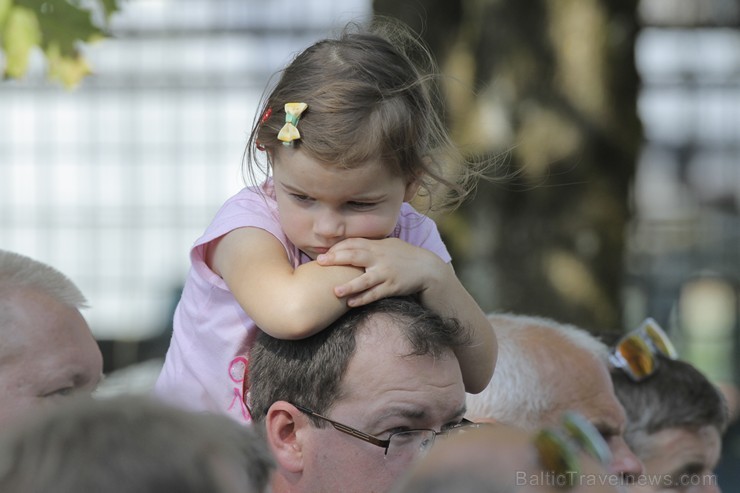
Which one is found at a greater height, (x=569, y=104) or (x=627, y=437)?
(x=569, y=104)

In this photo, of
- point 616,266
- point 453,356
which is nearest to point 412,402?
point 453,356

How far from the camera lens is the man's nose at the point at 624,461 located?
3.60 m

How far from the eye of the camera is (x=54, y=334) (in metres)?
2.96

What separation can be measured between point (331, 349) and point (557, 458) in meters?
1.02

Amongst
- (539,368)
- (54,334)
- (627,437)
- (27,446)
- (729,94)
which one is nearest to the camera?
(27,446)

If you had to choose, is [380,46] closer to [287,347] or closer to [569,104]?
[287,347]

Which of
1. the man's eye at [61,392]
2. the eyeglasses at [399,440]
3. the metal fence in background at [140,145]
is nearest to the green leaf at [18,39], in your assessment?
the man's eye at [61,392]

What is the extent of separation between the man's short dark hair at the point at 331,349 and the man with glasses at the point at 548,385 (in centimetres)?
81

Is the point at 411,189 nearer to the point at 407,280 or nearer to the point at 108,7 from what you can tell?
the point at 407,280

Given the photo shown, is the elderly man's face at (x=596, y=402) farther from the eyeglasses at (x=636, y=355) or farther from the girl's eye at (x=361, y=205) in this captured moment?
the girl's eye at (x=361, y=205)

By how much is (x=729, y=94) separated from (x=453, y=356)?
9.08 metres

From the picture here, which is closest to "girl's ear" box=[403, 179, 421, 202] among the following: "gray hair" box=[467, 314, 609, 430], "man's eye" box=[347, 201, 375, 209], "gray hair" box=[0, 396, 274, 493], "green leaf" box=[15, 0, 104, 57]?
"man's eye" box=[347, 201, 375, 209]

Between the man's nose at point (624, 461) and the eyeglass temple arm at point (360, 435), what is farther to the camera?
the man's nose at point (624, 461)

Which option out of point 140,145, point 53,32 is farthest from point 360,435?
point 140,145
